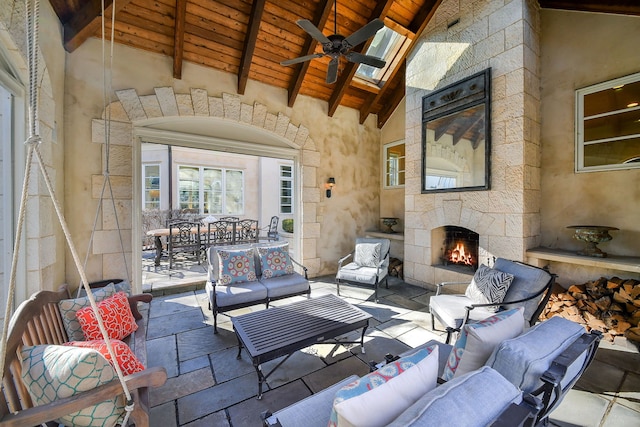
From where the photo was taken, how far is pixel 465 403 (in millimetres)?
829

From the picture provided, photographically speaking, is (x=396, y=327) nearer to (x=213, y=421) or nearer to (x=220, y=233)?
(x=213, y=421)

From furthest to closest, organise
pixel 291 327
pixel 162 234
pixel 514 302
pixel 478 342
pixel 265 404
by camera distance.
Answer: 1. pixel 162 234
2. pixel 514 302
3. pixel 291 327
4. pixel 265 404
5. pixel 478 342

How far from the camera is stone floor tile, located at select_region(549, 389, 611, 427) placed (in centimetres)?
171

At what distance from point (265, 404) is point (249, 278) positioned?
1.67 m

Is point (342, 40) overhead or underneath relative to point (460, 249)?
overhead

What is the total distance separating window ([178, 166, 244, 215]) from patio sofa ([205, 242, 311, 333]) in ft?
21.2

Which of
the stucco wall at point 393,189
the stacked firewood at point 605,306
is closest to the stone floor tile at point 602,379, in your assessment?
the stacked firewood at point 605,306

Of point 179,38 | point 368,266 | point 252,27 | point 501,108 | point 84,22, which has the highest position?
point 252,27

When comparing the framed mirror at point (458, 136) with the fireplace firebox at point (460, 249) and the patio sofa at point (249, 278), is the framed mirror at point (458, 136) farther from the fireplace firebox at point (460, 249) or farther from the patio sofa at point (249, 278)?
the patio sofa at point (249, 278)

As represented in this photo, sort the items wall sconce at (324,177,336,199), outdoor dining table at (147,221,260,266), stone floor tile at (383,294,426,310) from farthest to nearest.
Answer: outdoor dining table at (147,221,260,266) < wall sconce at (324,177,336,199) < stone floor tile at (383,294,426,310)

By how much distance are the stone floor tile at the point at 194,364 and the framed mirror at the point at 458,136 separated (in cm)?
390

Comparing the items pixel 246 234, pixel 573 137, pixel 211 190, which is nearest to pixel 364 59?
pixel 573 137

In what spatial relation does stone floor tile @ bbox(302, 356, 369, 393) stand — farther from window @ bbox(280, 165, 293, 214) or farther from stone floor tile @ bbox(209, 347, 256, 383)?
window @ bbox(280, 165, 293, 214)

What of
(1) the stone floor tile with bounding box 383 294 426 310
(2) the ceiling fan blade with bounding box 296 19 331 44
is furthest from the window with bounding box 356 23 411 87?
(1) the stone floor tile with bounding box 383 294 426 310
